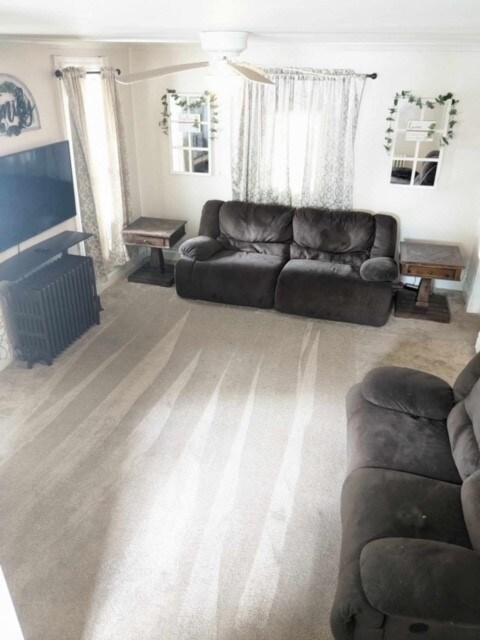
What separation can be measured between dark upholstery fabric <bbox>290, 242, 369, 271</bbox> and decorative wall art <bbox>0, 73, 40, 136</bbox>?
2585mm

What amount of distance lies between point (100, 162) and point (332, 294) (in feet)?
8.28

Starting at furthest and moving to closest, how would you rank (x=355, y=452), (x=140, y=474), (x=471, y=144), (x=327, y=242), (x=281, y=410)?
(x=327, y=242), (x=471, y=144), (x=281, y=410), (x=140, y=474), (x=355, y=452)

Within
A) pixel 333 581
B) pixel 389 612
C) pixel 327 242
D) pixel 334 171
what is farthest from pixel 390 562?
pixel 334 171

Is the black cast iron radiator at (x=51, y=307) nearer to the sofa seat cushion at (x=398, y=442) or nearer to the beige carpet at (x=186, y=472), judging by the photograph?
the beige carpet at (x=186, y=472)

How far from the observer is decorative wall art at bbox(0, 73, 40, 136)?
11.2 ft

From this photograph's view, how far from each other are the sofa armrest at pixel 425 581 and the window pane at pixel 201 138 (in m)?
4.37

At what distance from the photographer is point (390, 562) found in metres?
1.80

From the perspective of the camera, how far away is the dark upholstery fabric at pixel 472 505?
190 cm

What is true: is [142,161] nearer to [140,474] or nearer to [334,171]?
[334,171]

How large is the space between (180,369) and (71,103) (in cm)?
238

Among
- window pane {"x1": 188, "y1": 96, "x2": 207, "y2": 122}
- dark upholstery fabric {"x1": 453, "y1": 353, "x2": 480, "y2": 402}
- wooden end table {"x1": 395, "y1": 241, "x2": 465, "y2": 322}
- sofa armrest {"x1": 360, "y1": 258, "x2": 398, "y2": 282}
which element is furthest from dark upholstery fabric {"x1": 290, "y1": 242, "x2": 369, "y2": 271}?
dark upholstery fabric {"x1": 453, "y1": 353, "x2": 480, "y2": 402}

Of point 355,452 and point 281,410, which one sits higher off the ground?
point 355,452

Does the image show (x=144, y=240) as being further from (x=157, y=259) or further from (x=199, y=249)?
(x=199, y=249)

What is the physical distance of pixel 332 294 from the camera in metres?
4.43
